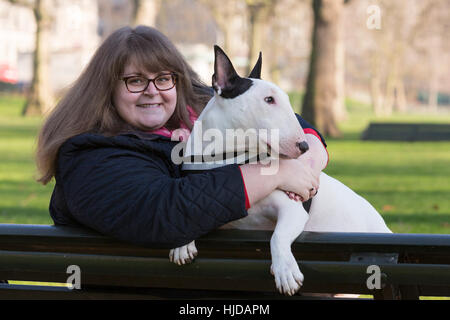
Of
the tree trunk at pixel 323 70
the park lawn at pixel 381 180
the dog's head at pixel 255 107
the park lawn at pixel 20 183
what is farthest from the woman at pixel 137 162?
the tree trunk at pixel 323 70

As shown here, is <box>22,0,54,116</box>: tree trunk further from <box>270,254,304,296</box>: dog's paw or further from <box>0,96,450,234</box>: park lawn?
<box>270,254,304,296</box>: dog's paw

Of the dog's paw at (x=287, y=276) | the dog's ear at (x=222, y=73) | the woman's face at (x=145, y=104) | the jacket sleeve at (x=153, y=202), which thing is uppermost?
the dog's ear at (x=222, y=73)

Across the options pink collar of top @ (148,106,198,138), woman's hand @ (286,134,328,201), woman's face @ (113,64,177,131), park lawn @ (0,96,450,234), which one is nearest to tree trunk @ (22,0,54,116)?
park lawn @ (0,96,450,234)

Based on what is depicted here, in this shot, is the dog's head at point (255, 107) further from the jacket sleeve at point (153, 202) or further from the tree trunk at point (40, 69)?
the tree trunk at point (40, 69)

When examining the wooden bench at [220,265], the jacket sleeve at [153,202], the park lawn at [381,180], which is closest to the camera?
the wooden bench at [220,265]

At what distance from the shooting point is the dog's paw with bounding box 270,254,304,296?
220cm

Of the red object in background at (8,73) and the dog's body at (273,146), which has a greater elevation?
the dog's body at (273,146)

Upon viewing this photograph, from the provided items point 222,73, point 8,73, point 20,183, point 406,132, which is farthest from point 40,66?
point 8,73

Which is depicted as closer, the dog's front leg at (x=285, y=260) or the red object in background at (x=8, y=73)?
the dog's front leg at (x=285, y=260)

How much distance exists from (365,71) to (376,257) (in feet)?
206

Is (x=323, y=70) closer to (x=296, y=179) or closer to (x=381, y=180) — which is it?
(x=381, y=180)

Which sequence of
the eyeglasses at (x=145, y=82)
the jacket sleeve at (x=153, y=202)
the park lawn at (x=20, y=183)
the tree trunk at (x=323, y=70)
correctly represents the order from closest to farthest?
the jacket sleeve at (x=153, y=202) → the eyeglasses at (x=145, y=82) → the park lawn at (x=20, y=183) → the tree trunk at (x=323, y=70)

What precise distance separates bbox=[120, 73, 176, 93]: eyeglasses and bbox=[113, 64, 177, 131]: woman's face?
0.01 meters

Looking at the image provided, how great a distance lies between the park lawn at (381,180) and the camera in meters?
7.13
